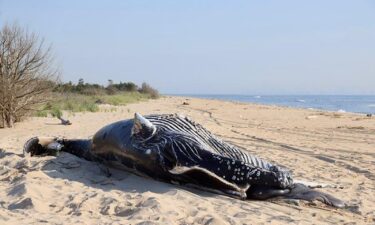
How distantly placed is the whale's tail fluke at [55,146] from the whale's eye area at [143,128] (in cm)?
172

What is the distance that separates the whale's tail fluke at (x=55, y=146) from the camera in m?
8.02

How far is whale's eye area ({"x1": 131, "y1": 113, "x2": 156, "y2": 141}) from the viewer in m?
6.27

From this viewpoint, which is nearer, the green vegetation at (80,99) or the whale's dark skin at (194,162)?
the whale's dark skin at (194,162)

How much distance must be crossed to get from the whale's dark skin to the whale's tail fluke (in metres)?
1.36

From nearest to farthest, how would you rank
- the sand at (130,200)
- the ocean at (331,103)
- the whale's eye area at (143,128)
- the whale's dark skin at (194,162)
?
1. the sand at (130,200)
2. the whale's dark skin at (194,162)
3. the whale's eye area at (143,128)
4. the ocean at (331,103)

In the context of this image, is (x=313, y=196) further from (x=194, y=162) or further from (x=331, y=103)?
(x=331, y=103)

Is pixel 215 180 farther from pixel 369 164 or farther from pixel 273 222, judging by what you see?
pixel 369 164

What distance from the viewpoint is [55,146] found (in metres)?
8.12

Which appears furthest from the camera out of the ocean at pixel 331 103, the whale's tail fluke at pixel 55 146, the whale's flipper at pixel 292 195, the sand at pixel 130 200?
the ocean at pixel 331 103

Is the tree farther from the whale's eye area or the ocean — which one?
the ocean

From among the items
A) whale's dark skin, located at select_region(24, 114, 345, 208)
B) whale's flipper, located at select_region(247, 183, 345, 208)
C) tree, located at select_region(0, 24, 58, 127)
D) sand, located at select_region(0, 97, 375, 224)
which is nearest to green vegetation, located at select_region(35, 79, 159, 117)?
tree, located at select_region(0, 24, 58, 127)

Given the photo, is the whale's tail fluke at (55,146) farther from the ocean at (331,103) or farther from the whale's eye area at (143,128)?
the ocean at (331,103)

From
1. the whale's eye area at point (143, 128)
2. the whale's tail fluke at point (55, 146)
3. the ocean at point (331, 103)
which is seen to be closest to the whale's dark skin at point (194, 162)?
the whale's eye area at point (143, 128)

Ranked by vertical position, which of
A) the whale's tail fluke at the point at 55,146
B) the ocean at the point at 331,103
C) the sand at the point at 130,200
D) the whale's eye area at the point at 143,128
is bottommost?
the ocean at the point at 331,103
